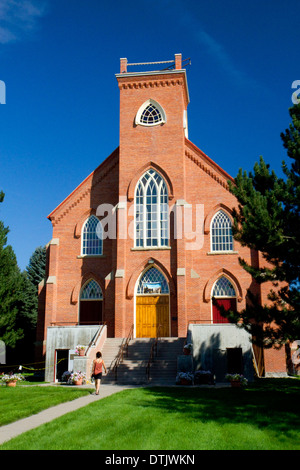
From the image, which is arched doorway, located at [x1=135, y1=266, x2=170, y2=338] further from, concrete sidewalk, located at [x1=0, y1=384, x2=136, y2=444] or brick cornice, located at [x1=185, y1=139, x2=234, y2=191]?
concrete sidewalk, located at [x1=0, y1=384, x2=136, y2=444]

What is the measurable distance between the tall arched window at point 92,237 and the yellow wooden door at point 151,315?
415 centimetres

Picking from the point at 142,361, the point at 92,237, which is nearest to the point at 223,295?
the point at 142,361

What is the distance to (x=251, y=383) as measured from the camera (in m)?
19.6

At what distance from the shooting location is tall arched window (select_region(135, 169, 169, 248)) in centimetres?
2656

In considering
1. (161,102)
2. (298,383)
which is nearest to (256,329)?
(298,383)

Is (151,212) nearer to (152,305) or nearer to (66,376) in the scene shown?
(152,305)

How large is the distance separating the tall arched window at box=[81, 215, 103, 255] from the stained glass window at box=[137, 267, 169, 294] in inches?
129

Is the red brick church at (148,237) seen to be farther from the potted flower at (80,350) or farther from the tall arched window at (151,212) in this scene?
the potted flower at (80,350)

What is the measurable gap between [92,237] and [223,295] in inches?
331

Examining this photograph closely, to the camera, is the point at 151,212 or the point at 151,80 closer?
the point at 151,212

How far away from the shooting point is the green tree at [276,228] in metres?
14.3

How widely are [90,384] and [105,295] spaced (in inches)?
286

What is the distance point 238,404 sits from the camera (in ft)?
42.6

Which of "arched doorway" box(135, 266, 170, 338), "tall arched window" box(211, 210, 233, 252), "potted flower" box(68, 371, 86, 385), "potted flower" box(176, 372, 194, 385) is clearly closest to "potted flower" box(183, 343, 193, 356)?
"potted flower" box(176, 372, 194, 385)
